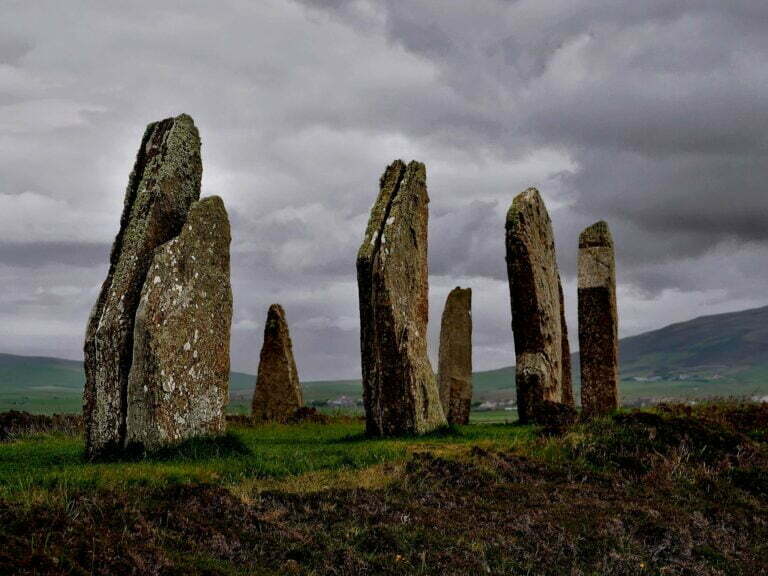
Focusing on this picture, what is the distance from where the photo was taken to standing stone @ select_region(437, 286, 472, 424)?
26.5m

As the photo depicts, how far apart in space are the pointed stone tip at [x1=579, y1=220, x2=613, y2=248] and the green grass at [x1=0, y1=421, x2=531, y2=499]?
8895mm

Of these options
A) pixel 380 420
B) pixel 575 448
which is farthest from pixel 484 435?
pixel 575 448

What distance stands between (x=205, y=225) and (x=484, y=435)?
27.4ft

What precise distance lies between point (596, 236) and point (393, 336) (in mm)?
11799

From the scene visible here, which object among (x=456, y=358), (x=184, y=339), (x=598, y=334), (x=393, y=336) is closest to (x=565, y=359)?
(x=598, y=334)

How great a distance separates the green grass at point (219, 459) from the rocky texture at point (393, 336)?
0.66 m

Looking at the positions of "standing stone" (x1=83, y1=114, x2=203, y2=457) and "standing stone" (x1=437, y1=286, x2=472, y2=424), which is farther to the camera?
"standing stone" (x1=437, y1=286, x2=472, y2=424)

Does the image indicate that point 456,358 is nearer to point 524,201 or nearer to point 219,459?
point 524,201

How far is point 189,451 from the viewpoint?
16.3m

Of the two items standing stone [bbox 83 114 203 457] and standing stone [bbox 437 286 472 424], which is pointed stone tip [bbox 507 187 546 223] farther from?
standing stone [bbox 83 114 203 457]

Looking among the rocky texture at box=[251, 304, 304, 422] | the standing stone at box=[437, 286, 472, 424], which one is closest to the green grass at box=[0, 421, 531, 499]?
the standing stone at box=[437, 286, 472, 424]

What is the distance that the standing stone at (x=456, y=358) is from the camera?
26.5 m

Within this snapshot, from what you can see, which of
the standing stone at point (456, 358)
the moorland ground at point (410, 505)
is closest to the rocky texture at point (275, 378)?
the standing stone at point (456, 358)

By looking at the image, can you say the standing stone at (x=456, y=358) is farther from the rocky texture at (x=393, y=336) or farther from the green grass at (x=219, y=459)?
the rocky texture at (x=393, y=336)
